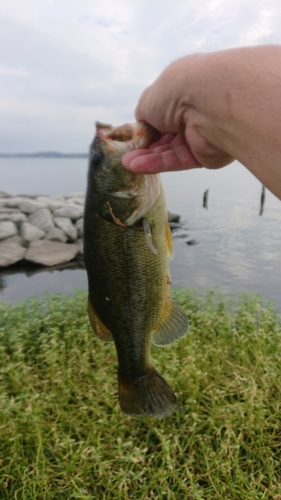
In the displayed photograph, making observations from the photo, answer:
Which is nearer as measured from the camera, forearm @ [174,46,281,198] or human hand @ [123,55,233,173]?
forearm @ [174,46,281,198]

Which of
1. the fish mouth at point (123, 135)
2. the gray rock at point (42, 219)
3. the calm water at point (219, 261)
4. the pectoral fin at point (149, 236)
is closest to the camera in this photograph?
the fish mouth at point (123, 135)

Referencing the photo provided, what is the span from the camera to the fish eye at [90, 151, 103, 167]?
229cm

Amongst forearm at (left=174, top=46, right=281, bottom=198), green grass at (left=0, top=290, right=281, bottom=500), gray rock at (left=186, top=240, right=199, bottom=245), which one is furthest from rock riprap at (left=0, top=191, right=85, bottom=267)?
forearm at (left=174, top=46, right=281, bottom=198)

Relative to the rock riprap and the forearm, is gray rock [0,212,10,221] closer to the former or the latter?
the rock riprap

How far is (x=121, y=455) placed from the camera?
3898 millimetres

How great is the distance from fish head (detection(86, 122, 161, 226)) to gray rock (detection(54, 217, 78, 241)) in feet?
43.3

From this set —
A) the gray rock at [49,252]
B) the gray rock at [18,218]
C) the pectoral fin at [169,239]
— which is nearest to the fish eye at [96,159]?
the pectoral fin at [169,239]

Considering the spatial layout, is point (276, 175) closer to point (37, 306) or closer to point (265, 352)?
point (265, 352)

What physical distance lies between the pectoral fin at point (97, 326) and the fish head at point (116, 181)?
24.5 inches

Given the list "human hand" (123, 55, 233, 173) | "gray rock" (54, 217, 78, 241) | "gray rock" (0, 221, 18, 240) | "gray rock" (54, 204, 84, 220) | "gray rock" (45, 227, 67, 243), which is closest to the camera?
"human hand" (123, 55, 233, 173)

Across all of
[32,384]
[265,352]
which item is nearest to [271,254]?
[265,352]

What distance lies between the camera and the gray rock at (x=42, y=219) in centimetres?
1580

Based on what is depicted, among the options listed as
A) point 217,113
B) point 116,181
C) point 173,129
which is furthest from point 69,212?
point 217,113

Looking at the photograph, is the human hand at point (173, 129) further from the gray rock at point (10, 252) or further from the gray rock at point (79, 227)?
the gray rock at point (79, 227)
